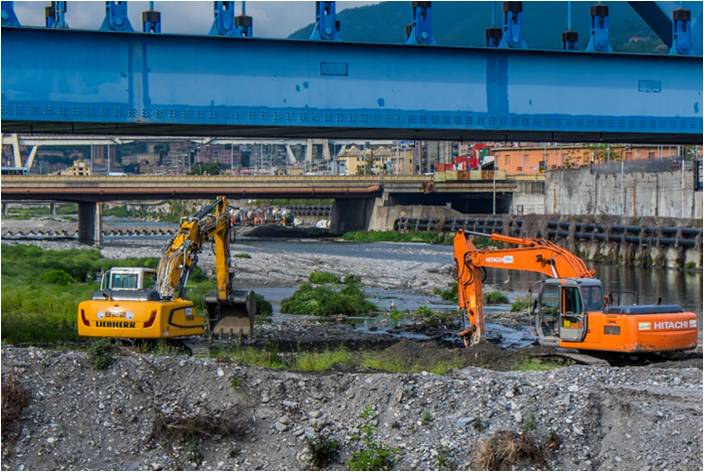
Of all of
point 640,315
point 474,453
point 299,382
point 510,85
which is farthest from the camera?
point 510,85

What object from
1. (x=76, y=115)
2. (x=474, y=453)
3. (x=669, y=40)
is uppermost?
(x=669, y=40)

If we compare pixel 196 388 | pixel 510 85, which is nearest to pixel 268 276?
pixel 510 85

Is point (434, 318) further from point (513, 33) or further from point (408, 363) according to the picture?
point (408, 363)

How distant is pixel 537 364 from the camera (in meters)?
23.7

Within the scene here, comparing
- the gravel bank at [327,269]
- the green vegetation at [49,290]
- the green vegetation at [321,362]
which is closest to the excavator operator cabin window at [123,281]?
the green vegetation at [49,290]

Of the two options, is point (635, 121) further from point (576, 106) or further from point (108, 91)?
→ point (108, 91)

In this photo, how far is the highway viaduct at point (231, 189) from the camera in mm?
90938

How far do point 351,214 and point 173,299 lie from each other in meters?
85.1

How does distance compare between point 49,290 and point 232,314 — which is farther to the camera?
point 49,290

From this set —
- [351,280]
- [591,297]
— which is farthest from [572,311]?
[351,280]

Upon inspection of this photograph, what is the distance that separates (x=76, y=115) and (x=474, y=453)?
50.0 ft

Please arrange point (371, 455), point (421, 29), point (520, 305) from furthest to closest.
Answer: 1. point (520, 305)
2. point (421, 29)
3. point (371, 455)

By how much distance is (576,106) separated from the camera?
3123 centimetres

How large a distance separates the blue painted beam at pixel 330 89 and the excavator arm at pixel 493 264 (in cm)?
473
